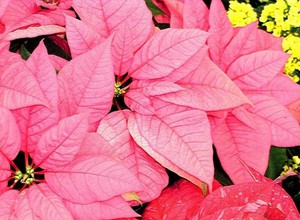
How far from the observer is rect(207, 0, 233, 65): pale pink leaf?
2.28 ft

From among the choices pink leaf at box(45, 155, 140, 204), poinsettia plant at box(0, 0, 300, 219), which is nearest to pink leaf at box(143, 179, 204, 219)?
poinsettia plant at box(0, 0, 300, 219)

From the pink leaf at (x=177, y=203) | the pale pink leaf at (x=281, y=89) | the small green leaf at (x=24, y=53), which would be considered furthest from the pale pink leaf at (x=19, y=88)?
the pale pink leaf at (x=281, y=89)

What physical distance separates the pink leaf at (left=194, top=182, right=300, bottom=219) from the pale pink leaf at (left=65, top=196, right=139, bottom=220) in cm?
10

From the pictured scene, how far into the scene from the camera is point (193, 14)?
27.7 inches

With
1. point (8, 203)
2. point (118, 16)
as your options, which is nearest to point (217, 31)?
point (118, 16)

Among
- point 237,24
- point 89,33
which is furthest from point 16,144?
point 237,24

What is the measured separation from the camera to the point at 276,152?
786 millimetres

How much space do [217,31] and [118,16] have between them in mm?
144

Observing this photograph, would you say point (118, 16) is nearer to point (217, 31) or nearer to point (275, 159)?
point (217, 31)

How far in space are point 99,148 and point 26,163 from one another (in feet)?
0.30

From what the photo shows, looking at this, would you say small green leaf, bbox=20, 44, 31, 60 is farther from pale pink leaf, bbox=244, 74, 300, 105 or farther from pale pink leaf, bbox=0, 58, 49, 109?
pale pink leaf, bbox=244, 74, 300, 105

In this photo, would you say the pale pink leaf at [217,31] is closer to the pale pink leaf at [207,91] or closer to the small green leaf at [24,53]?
the pale pink leaf at [207,91]

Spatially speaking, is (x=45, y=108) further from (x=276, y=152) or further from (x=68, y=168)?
(x=276, y=152)

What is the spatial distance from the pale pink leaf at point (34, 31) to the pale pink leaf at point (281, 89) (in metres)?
0.30
